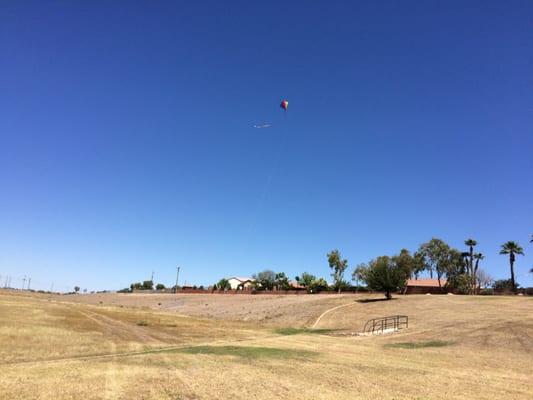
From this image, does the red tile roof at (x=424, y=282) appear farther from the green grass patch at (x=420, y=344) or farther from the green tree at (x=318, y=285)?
the green grass patch at (x=420, y=344)

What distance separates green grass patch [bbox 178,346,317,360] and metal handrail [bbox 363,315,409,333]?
696 inches

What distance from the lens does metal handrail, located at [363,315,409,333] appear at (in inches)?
1715

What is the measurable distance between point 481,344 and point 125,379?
25.2 m

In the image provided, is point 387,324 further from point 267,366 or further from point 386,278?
point 267,366

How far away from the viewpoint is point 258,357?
900 inches

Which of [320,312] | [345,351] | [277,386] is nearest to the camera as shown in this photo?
[277,386]

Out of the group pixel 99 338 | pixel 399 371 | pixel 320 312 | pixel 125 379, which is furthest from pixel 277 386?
pixel 320 312

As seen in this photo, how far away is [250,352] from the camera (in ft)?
81.7

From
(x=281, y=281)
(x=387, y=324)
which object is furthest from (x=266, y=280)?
(x=387, y=324)

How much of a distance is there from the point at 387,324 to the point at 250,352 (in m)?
25.9

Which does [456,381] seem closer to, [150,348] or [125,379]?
[125,379]

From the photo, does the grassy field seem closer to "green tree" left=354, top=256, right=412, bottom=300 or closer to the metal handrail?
the metal handrail

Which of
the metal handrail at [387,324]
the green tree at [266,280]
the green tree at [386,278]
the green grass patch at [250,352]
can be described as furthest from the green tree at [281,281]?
the green grass patch at [250,352]

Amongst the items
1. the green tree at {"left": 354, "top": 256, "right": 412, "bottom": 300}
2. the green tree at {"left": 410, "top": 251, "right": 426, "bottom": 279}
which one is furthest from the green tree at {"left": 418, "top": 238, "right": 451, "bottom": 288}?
the green tree at {"left": 354, "top": 256, "right": 412, "bottom": 300}
